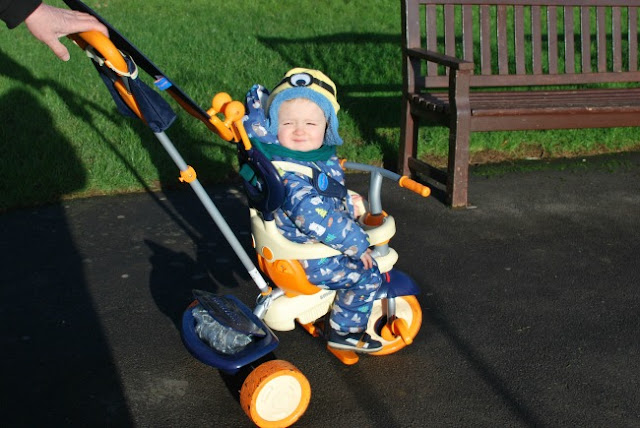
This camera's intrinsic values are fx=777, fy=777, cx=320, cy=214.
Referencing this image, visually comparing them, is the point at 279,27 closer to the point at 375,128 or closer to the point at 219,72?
the point at 219,72

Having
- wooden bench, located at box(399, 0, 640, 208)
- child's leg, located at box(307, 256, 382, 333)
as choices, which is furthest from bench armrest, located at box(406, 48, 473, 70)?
child's leg, located at box(307, 256, 382, 333)

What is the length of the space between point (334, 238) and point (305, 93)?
56 cm

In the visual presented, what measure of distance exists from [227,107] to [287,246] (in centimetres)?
63

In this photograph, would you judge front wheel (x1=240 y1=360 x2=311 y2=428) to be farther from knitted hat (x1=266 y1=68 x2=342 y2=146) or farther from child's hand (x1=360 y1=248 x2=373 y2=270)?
knitted hat (x1=266 y1=68 x2=342 y2=146)

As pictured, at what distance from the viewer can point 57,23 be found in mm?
2523

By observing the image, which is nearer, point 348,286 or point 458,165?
point 348,286

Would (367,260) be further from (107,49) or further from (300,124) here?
(107,49)

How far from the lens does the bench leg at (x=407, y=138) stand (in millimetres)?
5676

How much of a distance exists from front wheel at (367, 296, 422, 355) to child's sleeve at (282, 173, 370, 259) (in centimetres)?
60

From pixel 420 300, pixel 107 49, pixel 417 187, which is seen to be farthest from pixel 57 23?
pixel 420 300

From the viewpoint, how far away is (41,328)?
3.72 metres

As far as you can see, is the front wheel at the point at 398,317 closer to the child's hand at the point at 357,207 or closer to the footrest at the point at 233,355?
the child's hand at the point at 357,207

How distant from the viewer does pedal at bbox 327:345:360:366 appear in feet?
11.2

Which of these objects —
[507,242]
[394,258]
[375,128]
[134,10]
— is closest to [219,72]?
[375,128]
